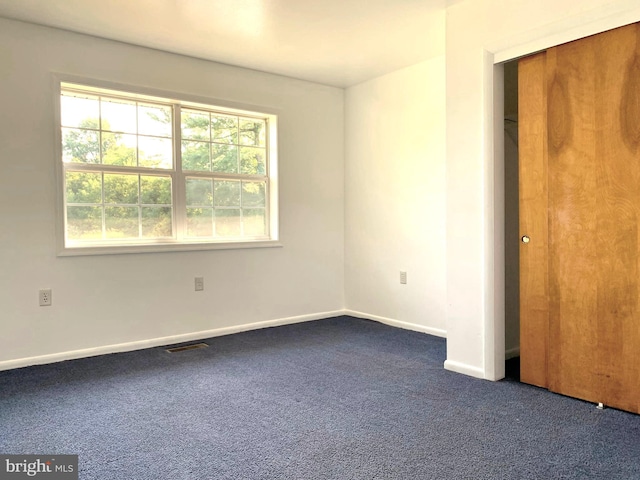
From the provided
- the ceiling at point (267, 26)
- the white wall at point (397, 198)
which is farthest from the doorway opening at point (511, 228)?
the ceiling at point (267, 26)

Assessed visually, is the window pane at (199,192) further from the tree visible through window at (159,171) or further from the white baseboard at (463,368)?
the white baseboard at (463,368)

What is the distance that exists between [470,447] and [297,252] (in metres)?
3.07

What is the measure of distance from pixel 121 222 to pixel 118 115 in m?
0.87

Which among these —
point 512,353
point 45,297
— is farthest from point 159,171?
point 512,353

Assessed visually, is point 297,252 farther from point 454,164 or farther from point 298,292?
point 454,164

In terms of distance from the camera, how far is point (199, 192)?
4.43 m

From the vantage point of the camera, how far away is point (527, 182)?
3008 millimetres

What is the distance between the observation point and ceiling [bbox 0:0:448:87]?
3.28m

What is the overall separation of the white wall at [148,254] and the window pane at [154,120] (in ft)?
0.65

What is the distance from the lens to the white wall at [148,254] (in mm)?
3518

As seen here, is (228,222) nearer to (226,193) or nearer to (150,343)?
(226,193)

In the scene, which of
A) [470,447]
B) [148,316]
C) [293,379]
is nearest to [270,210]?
[148,316]

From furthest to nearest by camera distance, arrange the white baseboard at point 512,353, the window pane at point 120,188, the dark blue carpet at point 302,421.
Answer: the window pane at point 120,188 < the white baseboard at point 512,353 < the dark blue carpet at point 302,421

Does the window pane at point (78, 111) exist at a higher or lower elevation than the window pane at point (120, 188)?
higher
